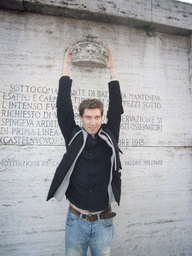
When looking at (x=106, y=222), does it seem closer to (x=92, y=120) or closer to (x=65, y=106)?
(x=92, y=120)

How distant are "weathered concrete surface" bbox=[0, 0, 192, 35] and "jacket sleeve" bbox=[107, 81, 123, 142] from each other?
1708 mm

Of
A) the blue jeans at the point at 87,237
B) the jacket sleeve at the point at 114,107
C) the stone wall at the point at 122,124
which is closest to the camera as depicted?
the blue jeans at the point at 87,237

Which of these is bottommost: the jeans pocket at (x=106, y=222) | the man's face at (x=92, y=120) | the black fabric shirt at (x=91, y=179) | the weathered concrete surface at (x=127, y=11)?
the jeans pocket at (x=106, y=222)

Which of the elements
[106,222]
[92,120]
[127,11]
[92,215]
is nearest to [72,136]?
[92,120]

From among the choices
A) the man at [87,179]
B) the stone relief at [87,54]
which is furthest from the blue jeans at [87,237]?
the stone relief at [87,54]

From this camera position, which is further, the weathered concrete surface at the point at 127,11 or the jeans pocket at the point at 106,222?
the weathered concrete surface at the point at 127,11

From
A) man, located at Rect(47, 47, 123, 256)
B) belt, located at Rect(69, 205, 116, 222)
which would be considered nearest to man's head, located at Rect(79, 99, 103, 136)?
man, located at Rect(47, 47, 123, 256)

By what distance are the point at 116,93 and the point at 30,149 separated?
5.48ft

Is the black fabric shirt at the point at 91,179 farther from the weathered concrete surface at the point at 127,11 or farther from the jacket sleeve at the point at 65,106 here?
the weathered concrete surface at the point at 127,11

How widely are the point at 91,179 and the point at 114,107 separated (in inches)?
30.0

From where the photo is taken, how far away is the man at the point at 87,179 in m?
1.54

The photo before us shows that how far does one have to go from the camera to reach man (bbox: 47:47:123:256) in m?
1.54

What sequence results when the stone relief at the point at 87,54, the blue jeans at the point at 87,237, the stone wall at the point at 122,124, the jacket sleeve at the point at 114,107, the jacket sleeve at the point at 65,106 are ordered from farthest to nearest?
the stone relief at the point at 87,54 < the stone wall at the point at 122,124 < the jacket sleeve at the point at 114,107 < the jacket sleeve at the point at 65,106 < the blue jeans at the point at 87,237

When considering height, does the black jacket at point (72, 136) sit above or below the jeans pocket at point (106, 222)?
above
